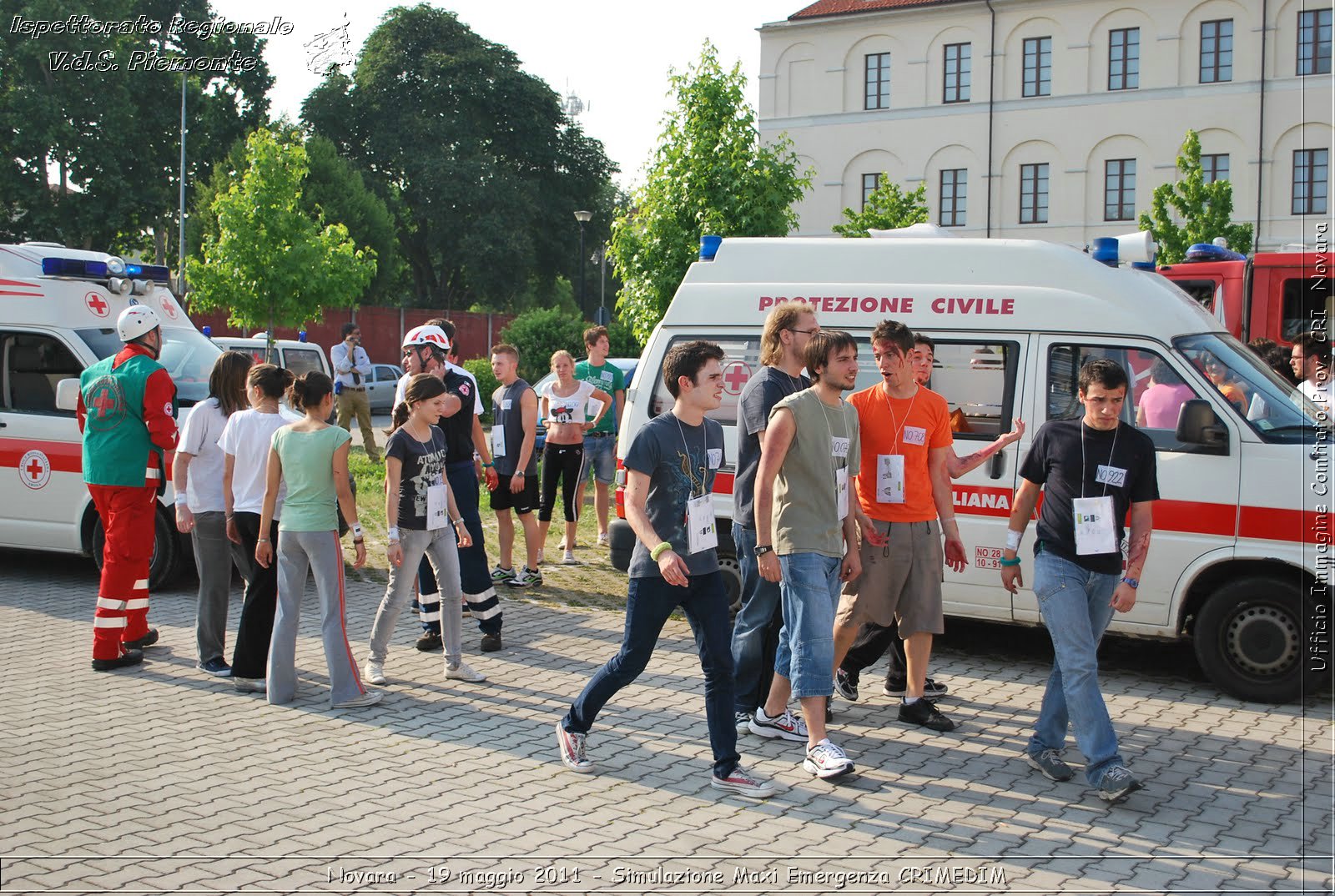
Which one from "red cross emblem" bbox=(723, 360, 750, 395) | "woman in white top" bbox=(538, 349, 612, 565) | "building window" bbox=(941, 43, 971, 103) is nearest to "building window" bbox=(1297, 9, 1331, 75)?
"building window" bbox=(941, 43, 971, 103)

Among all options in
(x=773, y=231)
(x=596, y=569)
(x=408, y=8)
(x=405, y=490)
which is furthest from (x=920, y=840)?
(x=408, y=8)

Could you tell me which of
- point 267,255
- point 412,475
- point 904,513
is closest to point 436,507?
point 412,475

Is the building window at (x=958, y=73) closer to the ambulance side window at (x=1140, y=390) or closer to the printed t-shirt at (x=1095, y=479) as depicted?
the ambulance side window at (x=1140, y=390)

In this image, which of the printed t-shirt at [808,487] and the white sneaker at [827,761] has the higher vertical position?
the printed t-shirt at [808,487]

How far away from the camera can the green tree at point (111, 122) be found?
47312 millimetres

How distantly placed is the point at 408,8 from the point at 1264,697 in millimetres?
58309

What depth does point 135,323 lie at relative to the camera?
7410 mm

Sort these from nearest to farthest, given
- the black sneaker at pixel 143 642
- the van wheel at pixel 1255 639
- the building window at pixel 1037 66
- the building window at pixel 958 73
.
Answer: the van wheel at pixel 1255 639, the black sneaker at pixel 143 642, the building window at pixel 1037 66, the building window at pixel 958 73

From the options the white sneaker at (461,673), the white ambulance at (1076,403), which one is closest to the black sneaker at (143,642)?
the white sneaker at (461,673)

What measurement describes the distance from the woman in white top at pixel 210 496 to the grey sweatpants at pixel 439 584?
1004 millimetres

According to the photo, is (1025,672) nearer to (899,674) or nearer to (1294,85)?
(899,674)

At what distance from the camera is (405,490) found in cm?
701

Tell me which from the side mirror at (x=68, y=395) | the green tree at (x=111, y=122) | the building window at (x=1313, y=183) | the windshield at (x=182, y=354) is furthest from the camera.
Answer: the green tree at (x=111, y=122)

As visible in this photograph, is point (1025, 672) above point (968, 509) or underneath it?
underneath
